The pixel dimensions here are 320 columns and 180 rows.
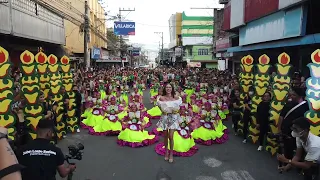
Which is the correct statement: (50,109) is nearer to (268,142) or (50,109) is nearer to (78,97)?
(78,97)

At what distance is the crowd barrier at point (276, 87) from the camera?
5.73 m

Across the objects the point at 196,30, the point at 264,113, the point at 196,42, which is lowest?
the point at 264,113

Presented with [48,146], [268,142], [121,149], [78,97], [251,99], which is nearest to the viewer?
[48,146]

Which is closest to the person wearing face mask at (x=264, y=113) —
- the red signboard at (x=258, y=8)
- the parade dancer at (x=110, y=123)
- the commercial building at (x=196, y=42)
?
the parade dancer at (x=110, y=123)

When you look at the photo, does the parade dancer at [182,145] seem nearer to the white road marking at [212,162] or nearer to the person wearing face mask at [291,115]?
the white road marking at [212,162]

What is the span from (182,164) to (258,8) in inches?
487

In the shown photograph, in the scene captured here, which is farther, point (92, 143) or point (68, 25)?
point (68, 25)

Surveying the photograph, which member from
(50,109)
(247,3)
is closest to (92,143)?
(50,109)

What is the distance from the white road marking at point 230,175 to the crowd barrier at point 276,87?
166 cm

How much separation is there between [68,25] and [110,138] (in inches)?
993

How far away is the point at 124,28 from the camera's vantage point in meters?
32.0

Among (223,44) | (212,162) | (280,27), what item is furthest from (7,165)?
(223,44)

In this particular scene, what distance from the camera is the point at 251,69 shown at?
9516 millimetres

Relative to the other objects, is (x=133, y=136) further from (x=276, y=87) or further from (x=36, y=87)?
(x=276, y=87)
